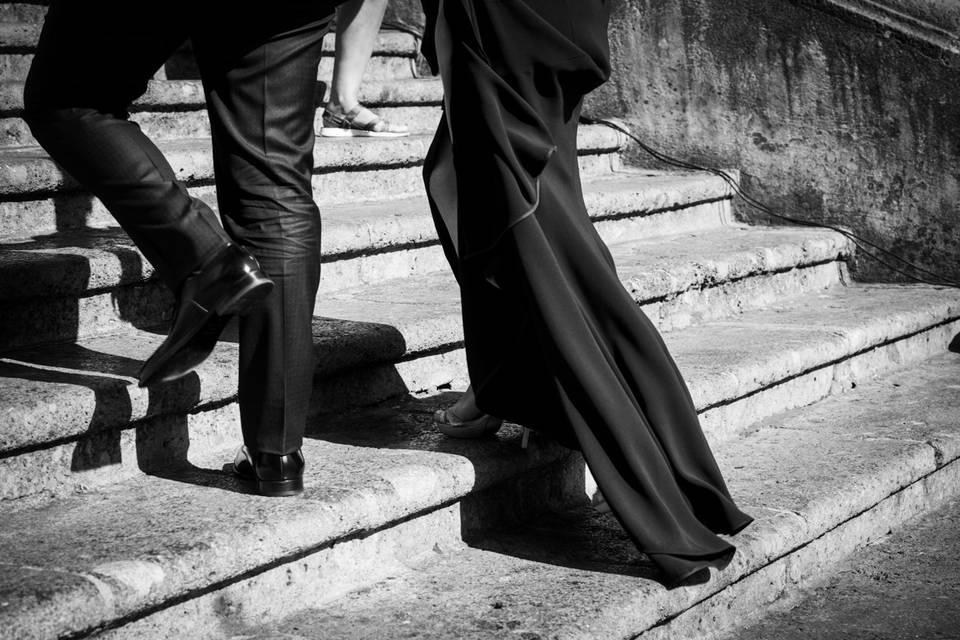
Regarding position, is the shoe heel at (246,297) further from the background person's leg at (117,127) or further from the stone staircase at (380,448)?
the stone staircase at (380,448)

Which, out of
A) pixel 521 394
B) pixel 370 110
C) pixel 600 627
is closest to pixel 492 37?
pixel 521 394

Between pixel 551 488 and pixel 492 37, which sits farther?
pixel 551 488

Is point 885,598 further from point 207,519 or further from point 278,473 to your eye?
point 207,519

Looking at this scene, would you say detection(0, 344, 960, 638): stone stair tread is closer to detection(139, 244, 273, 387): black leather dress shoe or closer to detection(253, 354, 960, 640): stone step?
detection(253, 354, 960, 640): stone step

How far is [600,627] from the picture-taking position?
236 cm

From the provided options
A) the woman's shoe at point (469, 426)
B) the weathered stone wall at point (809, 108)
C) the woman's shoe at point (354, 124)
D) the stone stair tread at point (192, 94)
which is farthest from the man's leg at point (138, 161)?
the weathered stone wall at point (809, 108)

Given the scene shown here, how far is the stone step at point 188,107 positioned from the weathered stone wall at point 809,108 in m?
0.95

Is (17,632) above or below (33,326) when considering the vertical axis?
below

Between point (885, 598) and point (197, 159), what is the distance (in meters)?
2.43

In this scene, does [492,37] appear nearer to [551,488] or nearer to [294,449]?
[294,449]

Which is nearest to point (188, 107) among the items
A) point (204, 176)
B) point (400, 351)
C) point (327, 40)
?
Result: point (204, 176)

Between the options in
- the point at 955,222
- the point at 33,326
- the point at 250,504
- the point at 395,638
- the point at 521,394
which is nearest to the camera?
the point at 395,638

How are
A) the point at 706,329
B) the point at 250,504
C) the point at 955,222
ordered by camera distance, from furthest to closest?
the point at 955,222 → the point at 706,329 → the point at 250,504

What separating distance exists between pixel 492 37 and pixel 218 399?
1040 millimetres
